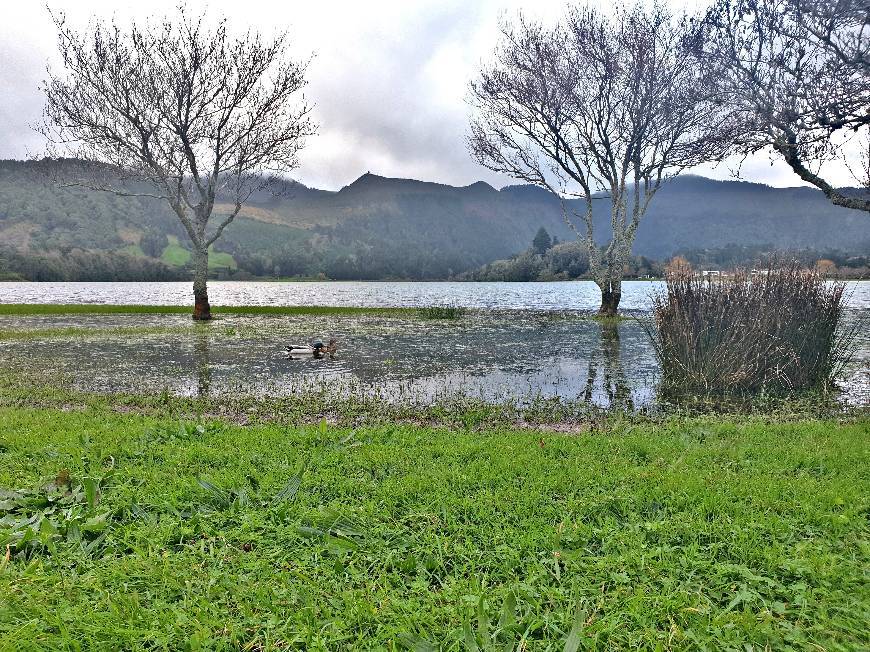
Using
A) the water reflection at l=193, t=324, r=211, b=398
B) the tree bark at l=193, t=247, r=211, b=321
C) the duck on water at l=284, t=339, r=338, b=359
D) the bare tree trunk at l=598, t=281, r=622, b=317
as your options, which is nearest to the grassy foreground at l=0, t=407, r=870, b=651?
the water reflection at l=193, t=324, r=211, b=398

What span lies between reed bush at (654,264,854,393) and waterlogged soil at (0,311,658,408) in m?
1.37

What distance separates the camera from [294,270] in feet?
629

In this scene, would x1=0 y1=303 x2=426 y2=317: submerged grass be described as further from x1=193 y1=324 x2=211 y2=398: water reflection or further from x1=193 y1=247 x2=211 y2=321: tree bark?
x1=193 y1=324 x2=211 y2=398: water reflection

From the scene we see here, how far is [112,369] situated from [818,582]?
17.0m

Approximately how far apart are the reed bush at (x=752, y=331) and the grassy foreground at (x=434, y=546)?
4942 mm

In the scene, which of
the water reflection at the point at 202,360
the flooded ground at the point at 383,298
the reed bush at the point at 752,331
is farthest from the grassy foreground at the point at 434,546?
the flooded ground at the point at 383,298

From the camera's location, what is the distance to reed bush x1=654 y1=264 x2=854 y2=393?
1166 cm

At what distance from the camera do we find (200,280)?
1194 inches

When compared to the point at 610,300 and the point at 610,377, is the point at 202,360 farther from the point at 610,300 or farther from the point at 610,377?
the point at 610,300

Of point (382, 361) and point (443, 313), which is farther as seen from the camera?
point (443, 313)

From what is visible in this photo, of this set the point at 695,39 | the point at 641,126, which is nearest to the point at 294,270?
the point at 641,126

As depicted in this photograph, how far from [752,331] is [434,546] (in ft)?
35.3

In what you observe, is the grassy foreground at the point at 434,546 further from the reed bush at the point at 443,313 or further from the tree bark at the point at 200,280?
the reed bush at the point at 443,313

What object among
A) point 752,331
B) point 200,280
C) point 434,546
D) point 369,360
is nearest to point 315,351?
point 369,360
